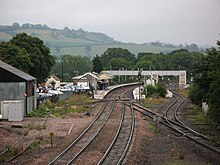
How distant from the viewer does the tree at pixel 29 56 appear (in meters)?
55.7

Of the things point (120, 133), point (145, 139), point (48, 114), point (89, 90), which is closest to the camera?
point (145, 139)

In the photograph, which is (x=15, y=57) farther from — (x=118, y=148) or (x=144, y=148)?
(x=144, y=148)

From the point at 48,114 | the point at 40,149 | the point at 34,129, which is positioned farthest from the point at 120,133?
the point at 48,114

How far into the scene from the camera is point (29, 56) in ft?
204

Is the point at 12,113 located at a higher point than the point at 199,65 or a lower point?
lower

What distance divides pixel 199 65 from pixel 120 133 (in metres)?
11.4

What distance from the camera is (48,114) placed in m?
39.8

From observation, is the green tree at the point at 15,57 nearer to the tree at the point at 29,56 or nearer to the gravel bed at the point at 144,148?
the tree at the point at 29,56

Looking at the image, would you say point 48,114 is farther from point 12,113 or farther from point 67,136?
point 67,136

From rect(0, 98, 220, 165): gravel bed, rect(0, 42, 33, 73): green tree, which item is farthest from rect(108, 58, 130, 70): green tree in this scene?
rect(0, 98, 220, 165): gravel bed

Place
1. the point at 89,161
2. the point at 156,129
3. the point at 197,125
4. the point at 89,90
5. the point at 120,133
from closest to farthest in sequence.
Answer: the point at 89,161
the point at 120,133
the point at 156,129
the point at 197,125
the point at 89,90

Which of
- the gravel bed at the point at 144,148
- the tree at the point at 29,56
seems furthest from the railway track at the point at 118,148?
the tree at the point at 29,56

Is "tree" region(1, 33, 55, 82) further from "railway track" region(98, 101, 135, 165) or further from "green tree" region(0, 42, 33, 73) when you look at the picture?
"railway track" region(98, 101, 135, 165)

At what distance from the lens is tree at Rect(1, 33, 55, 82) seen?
55.7 metres
